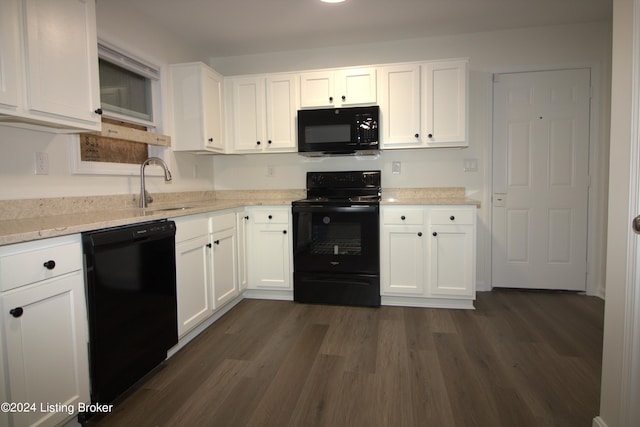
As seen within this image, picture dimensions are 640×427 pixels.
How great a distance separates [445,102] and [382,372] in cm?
226

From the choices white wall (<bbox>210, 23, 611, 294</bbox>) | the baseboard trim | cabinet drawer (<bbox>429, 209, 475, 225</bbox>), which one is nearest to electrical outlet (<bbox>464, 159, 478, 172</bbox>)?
white wall (<bbox>210, 23, 611, 294</bbox>)

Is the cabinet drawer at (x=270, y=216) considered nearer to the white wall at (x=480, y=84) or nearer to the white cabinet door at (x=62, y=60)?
the white wall at (x=480, y=84)

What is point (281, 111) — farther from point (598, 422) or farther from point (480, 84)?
point (598, 422)

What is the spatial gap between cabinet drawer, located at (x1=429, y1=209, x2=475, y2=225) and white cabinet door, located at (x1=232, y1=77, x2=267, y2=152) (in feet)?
5.69

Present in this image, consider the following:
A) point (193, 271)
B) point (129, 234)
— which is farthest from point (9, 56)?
point (193, 271)

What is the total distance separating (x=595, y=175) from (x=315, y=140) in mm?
2611

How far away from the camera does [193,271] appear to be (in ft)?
7.59

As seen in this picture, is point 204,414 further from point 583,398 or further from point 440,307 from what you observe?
point 440,307

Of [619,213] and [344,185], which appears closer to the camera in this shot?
[619,213]

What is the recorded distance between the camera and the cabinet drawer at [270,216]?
10.2ft

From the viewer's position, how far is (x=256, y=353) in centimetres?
217

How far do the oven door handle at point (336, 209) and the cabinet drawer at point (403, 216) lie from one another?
0.35 feet

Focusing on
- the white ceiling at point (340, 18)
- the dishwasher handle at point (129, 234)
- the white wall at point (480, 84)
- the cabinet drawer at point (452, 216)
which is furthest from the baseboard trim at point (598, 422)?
the white ceiling at point (340, 18)

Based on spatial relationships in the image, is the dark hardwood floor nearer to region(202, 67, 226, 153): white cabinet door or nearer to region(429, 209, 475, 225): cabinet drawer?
region(429, 209, 475, 225): cabinet drawer
